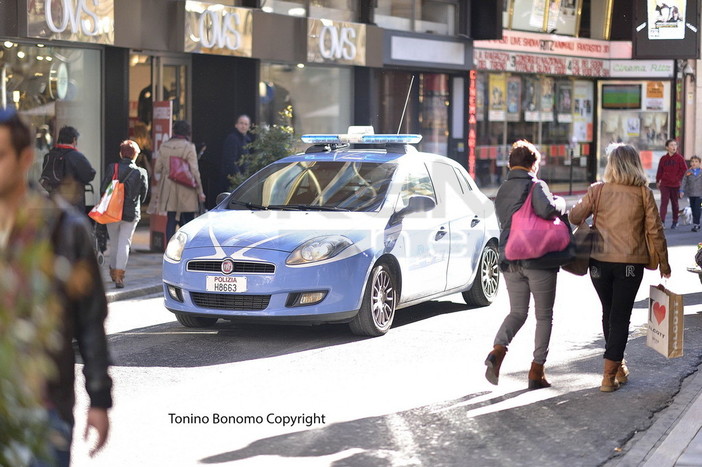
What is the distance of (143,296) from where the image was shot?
13.1m

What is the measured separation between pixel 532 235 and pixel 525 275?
0.27m

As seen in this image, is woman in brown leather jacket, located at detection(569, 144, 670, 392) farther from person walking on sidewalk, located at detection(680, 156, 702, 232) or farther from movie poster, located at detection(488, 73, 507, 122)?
movie poster, located at detection(488, 73, 507, 122)

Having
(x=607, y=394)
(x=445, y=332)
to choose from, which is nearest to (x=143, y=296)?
(x=445, y=332)

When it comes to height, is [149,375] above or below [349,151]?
below

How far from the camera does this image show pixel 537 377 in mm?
Result: 8070

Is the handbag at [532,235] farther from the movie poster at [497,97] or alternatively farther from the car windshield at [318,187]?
the movie poster at [497,97]

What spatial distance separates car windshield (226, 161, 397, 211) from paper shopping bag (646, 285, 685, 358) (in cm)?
307

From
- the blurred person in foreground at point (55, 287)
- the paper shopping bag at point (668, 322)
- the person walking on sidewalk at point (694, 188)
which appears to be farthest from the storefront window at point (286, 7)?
the blurred person in foreground at point (55, 287)

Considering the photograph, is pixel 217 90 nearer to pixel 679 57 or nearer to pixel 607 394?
pixel 607 394

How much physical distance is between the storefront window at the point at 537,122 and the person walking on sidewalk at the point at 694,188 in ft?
22.4

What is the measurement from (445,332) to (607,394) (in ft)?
8.65

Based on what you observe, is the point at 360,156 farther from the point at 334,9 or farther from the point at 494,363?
the point at 334,9

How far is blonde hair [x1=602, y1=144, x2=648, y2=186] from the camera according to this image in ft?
25.9

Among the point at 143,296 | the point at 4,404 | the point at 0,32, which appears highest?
the point at 0,32
